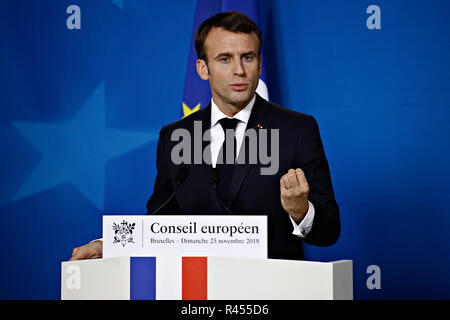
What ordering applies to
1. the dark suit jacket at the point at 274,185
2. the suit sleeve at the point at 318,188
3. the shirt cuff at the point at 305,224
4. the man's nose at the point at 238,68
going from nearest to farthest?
the shirt cuff at the point at 305,224, the suit sleeve at the point at 318,188, the dark suit jacket at the point at 274,185, the man's nose at the point at 238,68

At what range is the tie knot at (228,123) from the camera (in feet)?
7.23

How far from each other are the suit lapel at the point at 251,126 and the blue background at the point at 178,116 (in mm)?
1521

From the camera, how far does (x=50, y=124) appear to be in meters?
3.92

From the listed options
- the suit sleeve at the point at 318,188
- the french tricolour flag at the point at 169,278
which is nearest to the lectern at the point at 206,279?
the french tricolour flag at the point at 169,278

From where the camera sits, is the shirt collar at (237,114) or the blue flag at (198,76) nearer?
the shirt collar at (237,114)

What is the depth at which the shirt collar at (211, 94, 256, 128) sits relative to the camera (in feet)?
7.22

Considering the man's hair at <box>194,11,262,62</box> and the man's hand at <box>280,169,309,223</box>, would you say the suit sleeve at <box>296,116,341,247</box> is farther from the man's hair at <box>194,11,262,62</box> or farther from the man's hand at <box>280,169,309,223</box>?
the man's hair at <box>194,11,262,62</box>

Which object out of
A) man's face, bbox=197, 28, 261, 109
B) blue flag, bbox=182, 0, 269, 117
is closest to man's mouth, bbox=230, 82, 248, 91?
man's face, bbox=197, 28, 261, 109

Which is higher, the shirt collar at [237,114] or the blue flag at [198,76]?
the blue flag at [198,76]

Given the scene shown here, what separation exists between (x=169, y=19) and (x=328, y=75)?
48.4 inches

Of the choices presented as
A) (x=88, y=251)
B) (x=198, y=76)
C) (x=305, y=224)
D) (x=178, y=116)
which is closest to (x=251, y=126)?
(x=305, y=224)

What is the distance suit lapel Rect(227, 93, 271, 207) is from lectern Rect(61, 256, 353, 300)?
60 centimetres

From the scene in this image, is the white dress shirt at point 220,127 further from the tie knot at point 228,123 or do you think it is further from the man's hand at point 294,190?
the man's hand at point 294,190
